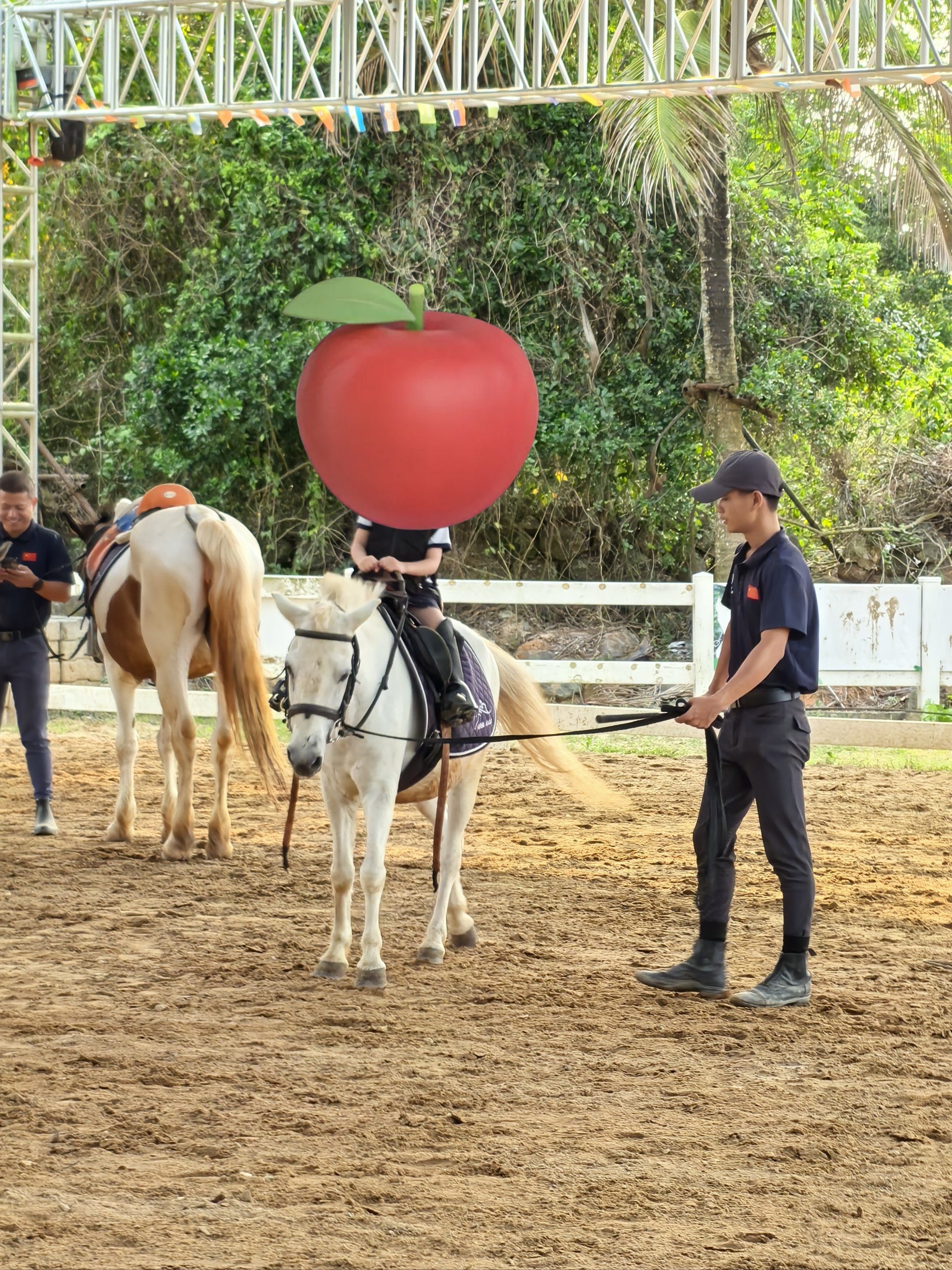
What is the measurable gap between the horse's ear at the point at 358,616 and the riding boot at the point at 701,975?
5.84 feet

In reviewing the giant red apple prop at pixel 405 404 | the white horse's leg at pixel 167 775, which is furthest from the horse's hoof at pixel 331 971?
the white horse's leg at pixel 167 775

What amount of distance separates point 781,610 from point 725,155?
422 inches

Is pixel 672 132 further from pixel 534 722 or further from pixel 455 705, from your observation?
pixel 455 705

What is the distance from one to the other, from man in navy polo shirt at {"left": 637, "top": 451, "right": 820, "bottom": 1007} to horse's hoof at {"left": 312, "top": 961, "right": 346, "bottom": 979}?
135 centimetres

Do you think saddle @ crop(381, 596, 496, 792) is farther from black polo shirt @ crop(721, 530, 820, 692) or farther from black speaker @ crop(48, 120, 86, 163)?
black speaker @ crop(48, 120, 86, 163)

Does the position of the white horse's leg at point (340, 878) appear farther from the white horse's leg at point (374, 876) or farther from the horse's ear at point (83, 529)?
the horse's ear at point (83, 529)

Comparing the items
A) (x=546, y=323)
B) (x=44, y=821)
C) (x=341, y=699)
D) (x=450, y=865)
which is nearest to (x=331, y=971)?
(x=450, y=865)

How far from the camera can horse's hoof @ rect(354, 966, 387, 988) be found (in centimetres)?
504

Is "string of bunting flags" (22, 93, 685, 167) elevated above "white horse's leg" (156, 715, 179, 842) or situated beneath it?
elevated above

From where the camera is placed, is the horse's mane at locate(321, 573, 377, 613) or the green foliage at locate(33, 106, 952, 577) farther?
the green foliage at locate(33, 106, 952, 577)

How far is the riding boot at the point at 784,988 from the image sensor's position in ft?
16.0

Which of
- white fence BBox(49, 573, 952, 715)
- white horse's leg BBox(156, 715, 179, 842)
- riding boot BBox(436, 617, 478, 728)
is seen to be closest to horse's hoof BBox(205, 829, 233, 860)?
white horse's leg BBox(156, 715, 179, 842)

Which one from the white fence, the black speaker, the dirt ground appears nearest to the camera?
the dirt ground

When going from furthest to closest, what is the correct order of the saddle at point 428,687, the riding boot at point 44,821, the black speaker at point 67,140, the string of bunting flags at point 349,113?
the black speaker at point 67,140, the string of bunting flags at point 349,113, the riding boot at point 44,821, the saddle at point 428,687
